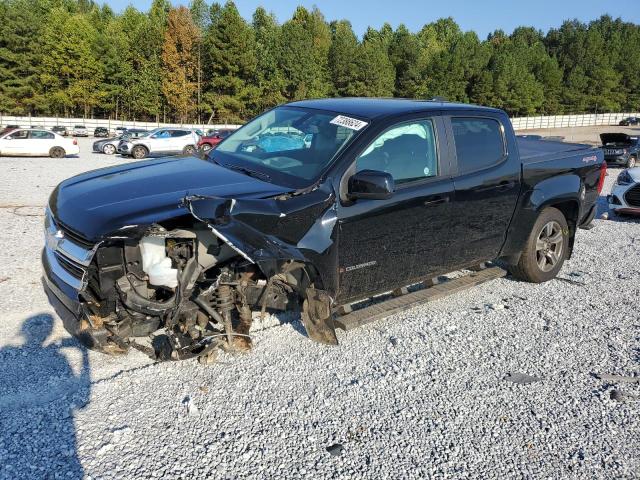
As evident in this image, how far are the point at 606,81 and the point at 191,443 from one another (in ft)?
372

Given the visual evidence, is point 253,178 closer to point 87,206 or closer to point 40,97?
point 87,206

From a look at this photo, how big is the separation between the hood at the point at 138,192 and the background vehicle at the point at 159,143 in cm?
2068

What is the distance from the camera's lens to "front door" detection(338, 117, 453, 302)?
3891 millimetres

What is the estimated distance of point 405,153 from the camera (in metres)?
4.25

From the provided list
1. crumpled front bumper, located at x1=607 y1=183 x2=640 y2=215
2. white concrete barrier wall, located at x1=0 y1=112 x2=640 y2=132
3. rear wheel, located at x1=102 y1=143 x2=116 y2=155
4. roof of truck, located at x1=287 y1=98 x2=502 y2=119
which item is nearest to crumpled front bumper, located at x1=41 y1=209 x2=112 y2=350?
roof of truck, located at x1=287 y1=98 x2=502 y2=119

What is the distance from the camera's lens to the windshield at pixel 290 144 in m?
3.97

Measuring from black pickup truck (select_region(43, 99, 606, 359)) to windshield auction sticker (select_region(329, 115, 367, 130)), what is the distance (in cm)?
2

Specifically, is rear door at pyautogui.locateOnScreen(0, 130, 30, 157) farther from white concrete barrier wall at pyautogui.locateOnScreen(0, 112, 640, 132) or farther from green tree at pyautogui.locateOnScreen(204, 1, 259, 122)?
green tree at pyautogui.locateOnScreen(204, 1, 259, 122)

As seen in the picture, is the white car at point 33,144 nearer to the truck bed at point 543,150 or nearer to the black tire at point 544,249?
the truck bed at point 543,150

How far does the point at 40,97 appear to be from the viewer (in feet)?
197

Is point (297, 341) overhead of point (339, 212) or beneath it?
beneath

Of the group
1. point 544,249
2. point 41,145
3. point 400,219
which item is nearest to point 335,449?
point 400,219

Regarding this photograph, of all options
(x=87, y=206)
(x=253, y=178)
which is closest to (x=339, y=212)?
(x=253, y=178)

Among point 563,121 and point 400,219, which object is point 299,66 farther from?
point 400,219
